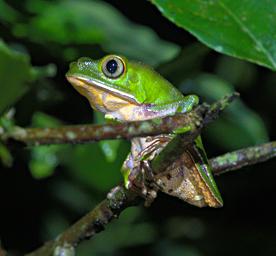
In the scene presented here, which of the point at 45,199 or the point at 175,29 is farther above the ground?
the point at 175,29

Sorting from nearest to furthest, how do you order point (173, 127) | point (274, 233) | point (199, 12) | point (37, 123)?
point (173, 127)
point (199, 12)
point (37, 123)
point (274, 233)

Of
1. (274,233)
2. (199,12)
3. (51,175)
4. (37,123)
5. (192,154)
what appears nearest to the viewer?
(192,154)

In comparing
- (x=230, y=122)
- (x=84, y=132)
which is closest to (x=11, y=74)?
(x=230, y=122)

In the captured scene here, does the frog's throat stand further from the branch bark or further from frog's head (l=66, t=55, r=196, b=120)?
the branch bark

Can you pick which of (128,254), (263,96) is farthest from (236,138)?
(128,254)

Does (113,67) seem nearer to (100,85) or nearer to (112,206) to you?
(100,85)

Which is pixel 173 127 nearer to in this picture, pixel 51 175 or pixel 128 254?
pixel 51 175

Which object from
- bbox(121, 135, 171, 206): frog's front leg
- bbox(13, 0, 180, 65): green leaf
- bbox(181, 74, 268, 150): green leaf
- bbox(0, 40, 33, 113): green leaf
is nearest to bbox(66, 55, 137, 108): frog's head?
bbox(121, 135, 171, 206): frog's front leg

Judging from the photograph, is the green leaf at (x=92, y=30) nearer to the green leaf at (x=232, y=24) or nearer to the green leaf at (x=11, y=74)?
the green leaf at (x=11, y=74)
